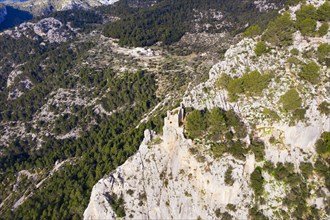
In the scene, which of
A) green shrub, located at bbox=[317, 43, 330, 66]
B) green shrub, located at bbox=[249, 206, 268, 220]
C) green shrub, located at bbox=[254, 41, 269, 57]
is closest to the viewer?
green shrub, located at bbox=[249, 206, 268, 220]

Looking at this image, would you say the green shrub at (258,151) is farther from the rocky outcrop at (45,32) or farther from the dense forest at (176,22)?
the rocky outcrop at (45,32)

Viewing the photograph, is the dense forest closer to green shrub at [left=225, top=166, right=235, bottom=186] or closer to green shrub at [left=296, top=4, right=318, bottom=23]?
green shrub at [left=296, top=4, right=318, bottom=23]

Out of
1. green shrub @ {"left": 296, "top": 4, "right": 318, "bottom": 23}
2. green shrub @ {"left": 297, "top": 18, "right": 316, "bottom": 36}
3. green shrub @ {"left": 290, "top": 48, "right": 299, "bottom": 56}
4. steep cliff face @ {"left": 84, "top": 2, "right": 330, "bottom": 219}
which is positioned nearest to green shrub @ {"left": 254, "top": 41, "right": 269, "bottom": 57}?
steep cliff face @ {"left": 84, "top": 2, "right": 330, "bottom": 219}

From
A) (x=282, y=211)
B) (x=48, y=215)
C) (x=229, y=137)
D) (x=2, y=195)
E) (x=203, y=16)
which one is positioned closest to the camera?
(x=282, y=211)

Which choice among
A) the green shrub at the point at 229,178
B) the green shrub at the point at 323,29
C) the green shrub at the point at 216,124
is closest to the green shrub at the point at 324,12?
the green shrub at the point at 323,29

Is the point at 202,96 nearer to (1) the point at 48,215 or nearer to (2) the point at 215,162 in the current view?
(2) the point at 215,162

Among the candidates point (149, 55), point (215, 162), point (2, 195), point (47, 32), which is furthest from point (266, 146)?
point (47, 32)
